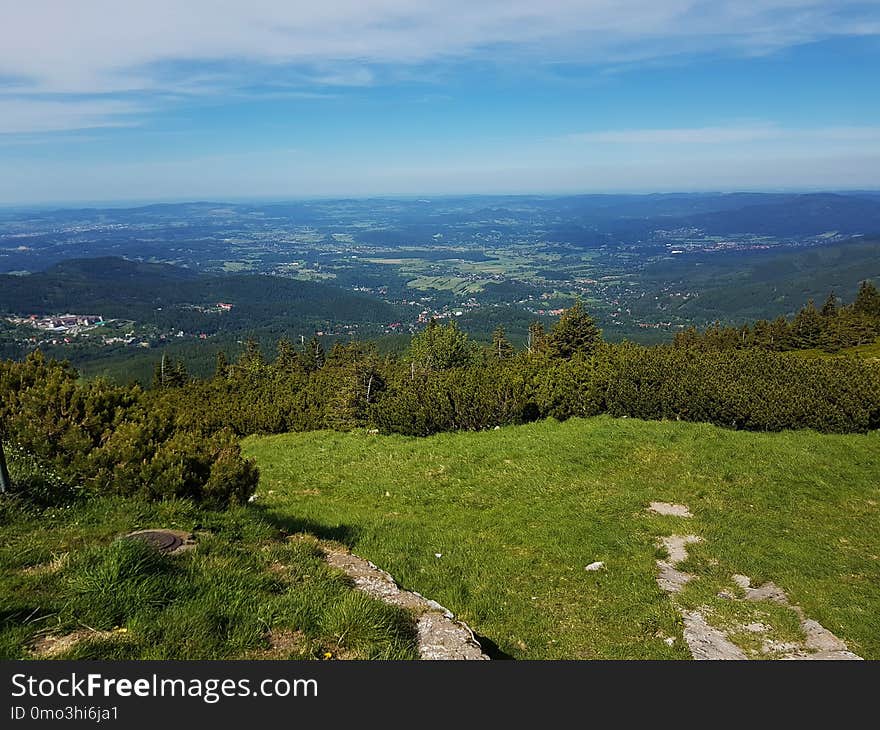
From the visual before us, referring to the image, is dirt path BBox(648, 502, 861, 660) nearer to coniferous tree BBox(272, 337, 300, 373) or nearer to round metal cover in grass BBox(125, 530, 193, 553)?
round metal cover in grass BBox(125, 530, 193, 553)

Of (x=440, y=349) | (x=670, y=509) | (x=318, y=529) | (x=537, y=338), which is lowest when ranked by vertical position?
(x=537, y=338)

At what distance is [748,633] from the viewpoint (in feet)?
25.7

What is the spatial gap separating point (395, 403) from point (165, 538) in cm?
1661

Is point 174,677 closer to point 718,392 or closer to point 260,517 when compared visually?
point 260,517

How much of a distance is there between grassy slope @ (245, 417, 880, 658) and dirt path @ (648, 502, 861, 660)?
0.21 metres

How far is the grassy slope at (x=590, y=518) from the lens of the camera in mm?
8023

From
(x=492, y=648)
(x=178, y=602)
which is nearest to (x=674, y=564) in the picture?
(x=492, y=648)

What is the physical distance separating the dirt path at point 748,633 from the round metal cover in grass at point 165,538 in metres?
6.85

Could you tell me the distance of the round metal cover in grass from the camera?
608cm

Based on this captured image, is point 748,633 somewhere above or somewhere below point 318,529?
below

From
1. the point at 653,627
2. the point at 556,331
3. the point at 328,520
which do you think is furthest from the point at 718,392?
the point at 556,331

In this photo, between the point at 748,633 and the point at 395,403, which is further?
the point at 395,403

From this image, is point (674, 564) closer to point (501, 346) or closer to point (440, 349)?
point (440, 349)

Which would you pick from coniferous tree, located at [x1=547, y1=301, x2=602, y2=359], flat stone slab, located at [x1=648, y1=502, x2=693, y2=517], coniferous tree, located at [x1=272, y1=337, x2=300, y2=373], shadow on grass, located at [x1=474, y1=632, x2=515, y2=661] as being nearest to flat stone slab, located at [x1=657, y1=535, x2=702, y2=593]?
flat stone slab, located at [x1=648, y1=502, x2=693, y2=517]
